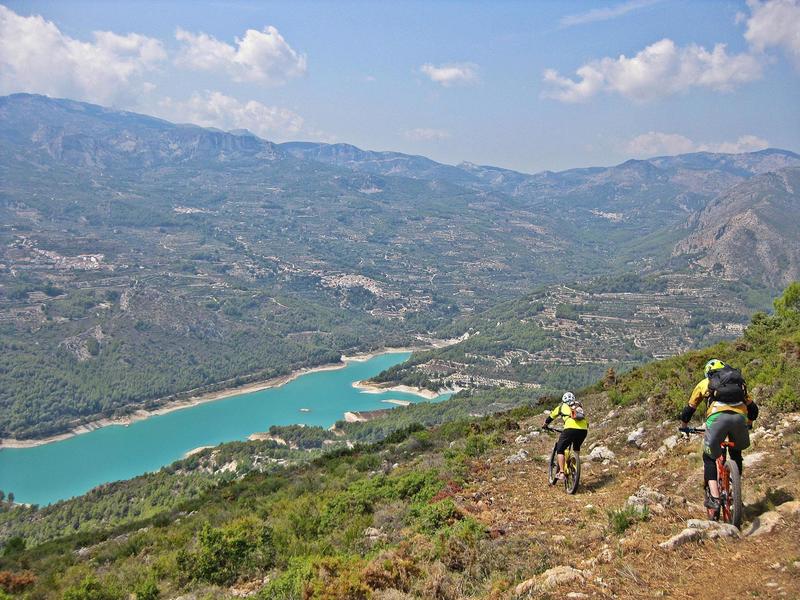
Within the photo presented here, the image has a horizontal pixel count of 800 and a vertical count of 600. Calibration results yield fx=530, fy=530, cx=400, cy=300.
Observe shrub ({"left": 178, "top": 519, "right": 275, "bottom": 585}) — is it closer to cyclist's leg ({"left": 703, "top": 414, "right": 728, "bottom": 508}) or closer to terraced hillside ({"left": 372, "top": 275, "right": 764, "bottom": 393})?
cyclist's leg ({"left": 703, "top": 414, "right": 728, "bottom": 508})

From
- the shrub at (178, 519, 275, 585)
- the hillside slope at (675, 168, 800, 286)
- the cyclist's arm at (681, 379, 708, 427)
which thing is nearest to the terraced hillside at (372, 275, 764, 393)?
the hillside slope at (675, 168, 800, 286)

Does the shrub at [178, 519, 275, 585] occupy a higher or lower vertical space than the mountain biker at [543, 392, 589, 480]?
lower

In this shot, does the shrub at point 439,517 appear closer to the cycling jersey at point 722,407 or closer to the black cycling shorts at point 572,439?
the black cycling shorts at point 572,439

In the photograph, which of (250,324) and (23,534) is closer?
(23,534)

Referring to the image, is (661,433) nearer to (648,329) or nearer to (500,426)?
(500,426)

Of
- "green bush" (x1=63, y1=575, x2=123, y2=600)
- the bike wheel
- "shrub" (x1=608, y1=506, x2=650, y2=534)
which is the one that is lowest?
"green bush" (x1=63, y1=575, x2=123, y2=600)

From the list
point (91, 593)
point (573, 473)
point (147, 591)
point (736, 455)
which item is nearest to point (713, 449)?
point (736, 455)

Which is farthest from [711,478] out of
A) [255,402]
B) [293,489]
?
[255,402]
